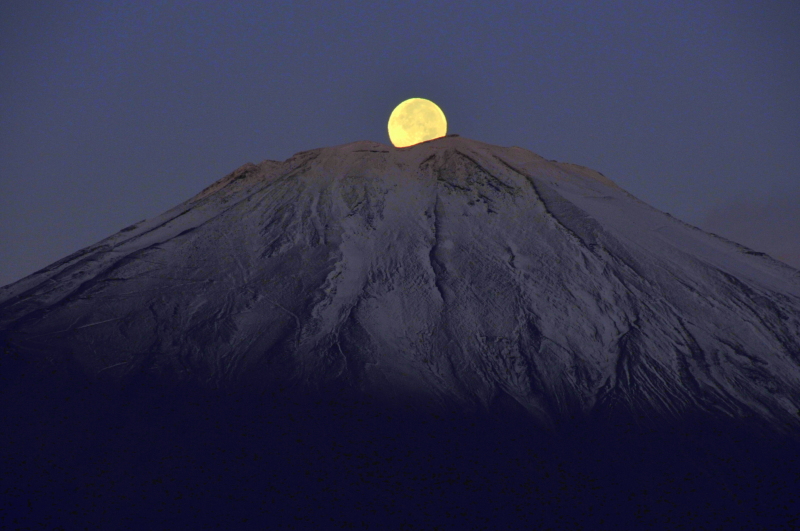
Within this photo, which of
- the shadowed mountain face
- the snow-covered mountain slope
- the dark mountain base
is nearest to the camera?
the dark mountain base

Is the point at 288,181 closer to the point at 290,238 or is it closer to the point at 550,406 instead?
the point at 290,238

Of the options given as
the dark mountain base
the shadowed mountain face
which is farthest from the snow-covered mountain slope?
the dark mountain base

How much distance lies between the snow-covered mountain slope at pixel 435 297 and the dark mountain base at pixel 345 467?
5.15 ft

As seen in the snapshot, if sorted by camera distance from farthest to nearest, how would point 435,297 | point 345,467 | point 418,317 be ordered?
1. point 435,297
2. point 418,317
3. point 345,467

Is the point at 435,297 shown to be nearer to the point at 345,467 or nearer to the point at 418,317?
the point at 418,317

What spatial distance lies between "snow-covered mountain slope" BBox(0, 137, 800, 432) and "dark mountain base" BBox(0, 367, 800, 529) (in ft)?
5.15

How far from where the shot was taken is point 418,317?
2592 cm

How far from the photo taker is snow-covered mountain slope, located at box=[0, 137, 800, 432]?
2292 centimetres

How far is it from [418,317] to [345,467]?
9.18 metres

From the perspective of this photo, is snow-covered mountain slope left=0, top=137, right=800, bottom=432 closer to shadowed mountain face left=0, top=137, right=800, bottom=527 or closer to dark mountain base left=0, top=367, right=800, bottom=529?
shadowed mountain face left=0, top=137, right=800, bottom=527

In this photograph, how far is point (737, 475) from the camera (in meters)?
17.5

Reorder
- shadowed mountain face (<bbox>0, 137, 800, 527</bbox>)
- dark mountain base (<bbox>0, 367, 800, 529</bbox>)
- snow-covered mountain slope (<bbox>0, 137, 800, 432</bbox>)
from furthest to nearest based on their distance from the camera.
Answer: snow-covered mountain slope (<bbox>0, 137, 800, 432</bbox>), shadowed mountain face (<bbox>0, 137, 800, 527</bbox>), dark mountain base (<bbox>0, 367, 800, 529</bbox>)

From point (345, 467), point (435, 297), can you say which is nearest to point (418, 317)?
point (435, 297)

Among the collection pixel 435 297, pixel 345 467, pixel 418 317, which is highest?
pixel 435 297
